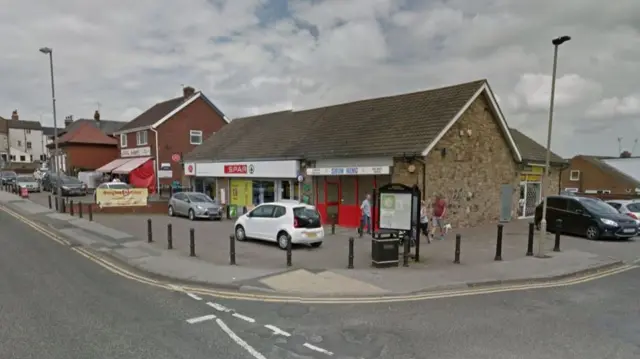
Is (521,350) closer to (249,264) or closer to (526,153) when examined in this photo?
(249,264)

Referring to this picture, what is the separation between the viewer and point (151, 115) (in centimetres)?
3912

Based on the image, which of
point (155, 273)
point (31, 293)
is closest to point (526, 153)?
point (155, 273)

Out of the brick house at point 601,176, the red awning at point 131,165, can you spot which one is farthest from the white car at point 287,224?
the brick house at point 601,176

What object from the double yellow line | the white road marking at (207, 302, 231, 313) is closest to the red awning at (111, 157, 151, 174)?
the double yellow line

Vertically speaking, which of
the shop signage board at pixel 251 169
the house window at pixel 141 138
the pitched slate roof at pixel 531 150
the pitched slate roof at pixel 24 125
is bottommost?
the shop signage board at pixel 251 169

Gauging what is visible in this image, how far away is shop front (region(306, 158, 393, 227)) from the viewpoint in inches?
674

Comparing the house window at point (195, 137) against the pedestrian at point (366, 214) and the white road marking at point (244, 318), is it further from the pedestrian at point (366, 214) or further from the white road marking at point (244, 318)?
the white road marking at point (244, 318)

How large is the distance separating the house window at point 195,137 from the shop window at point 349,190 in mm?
23535

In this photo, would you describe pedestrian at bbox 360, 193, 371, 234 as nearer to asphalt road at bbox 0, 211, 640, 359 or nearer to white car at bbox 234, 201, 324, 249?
white car at bbox 234, 201, 324, 249

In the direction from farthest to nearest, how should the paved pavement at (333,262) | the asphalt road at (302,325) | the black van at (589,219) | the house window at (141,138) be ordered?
the house window at (141,138) < the black van at (589,219) < the paved pavement at (333,262) < the asphalt road at (302,325)

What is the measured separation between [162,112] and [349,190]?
26090mm

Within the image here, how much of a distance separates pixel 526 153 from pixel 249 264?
775 inches

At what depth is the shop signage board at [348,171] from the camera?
16.5m

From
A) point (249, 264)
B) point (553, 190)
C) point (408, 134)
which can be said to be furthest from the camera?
point (553, 190)
